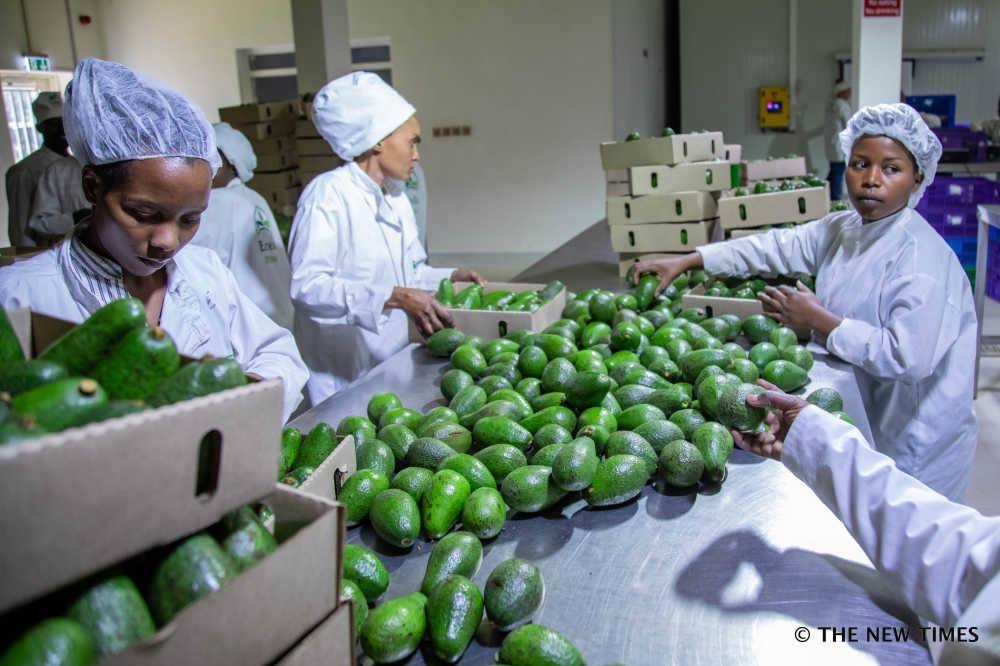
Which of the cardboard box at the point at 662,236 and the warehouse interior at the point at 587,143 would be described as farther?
the cardboard box at the point at 662,236

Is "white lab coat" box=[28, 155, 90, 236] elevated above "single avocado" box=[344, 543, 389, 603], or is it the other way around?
"white lab coat" box=[28, 155, 90, 236]

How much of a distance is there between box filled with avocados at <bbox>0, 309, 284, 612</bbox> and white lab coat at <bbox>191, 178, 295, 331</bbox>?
3251mm

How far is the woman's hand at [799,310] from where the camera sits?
8.26 ft

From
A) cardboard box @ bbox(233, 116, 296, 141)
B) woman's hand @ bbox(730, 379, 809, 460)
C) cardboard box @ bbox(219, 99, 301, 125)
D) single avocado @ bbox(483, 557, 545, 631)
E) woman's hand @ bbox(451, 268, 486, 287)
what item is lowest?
single avocado @ bbox(483, 557, 545, 631)

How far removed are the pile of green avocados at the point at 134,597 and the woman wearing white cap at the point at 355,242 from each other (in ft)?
6.80

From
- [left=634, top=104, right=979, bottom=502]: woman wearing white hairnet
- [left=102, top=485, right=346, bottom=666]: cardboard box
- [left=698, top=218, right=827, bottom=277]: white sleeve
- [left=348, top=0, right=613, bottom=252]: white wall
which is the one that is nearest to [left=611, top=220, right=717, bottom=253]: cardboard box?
[left=698, top=218, right=827, bottom=277]: white sleeve

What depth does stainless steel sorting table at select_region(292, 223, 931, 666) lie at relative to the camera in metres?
1.14

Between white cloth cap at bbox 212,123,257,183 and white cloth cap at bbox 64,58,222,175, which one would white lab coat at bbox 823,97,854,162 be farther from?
white cloth cap at bbox 64,58,222,175

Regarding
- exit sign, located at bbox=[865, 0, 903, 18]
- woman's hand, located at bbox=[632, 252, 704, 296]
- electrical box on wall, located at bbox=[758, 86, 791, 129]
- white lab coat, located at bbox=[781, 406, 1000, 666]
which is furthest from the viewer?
electrical box on wall, located at bbox=[758, 86, 791, 129]

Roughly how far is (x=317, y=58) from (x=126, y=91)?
6.33 metres

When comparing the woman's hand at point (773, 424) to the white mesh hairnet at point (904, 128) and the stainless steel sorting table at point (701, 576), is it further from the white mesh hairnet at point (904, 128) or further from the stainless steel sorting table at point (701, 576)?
the white mesh hairnet at point (904, 128)

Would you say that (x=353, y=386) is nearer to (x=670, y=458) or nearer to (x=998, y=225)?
(x=670, y=458)

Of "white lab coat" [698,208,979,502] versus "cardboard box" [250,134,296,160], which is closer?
→ "white lab coat" [698,208,979,502]

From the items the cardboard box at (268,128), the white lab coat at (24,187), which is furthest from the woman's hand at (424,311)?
the cardboard box at (268,128)
